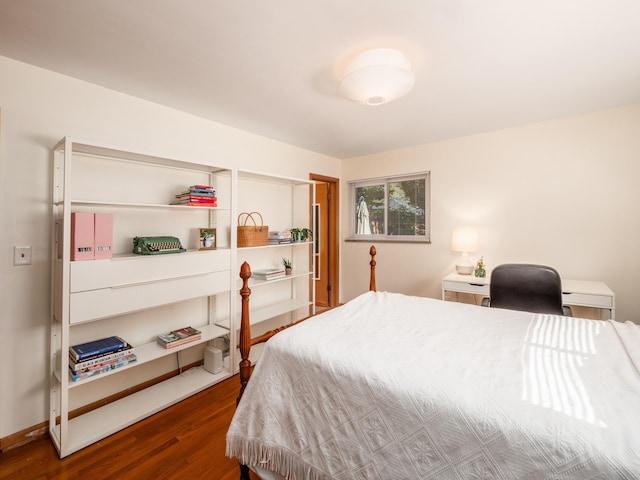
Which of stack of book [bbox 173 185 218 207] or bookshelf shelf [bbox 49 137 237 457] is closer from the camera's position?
bookshelf shelf [bbox 49 137 237 457]

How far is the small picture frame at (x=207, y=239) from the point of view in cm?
257

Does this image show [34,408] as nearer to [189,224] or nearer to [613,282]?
[189,224]

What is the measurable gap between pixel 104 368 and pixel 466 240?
11.1 feet

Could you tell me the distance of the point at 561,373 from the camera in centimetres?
119

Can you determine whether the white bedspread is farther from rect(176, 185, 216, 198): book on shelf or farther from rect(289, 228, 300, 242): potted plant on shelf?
rect(289, 228, 300, 242): potted plant on shelf

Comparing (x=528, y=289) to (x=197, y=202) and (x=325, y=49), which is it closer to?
(x=325, y=49)

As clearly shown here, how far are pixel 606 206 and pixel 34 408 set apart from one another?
15.7 ft

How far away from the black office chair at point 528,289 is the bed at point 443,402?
55cm

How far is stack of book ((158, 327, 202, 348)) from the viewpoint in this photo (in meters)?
2.31

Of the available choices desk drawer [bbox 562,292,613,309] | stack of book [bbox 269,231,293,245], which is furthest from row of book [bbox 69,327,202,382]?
desk drawer [bbox 562,292,613,309]

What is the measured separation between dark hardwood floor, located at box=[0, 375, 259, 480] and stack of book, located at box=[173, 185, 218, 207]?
158cm

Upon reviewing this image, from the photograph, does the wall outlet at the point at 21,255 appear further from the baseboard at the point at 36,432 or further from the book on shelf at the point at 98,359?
the baseboard at the point at 36,432

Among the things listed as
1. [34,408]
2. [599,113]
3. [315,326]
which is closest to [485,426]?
[315,326]

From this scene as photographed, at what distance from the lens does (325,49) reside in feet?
5.82
